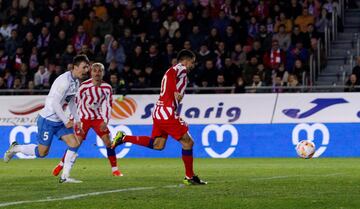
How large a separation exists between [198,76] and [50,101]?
1150 centimetres

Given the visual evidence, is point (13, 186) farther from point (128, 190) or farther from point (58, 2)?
point (58, 2)

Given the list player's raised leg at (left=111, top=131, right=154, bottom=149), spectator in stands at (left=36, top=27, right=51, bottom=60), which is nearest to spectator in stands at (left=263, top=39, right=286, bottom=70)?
spectator in stands at (left=36, top=27, right=51, bottom=60)

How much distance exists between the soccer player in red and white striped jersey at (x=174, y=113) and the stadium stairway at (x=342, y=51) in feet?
38.9

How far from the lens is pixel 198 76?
26188 mm

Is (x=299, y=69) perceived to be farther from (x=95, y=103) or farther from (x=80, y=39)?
(x=95, y=103)

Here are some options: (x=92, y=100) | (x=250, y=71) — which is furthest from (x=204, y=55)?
(x=92, y=100)

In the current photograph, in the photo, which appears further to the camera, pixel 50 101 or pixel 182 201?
pixel 50 101

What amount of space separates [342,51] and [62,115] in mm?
14652

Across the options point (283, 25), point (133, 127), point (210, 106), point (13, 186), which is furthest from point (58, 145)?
point (13, 186)

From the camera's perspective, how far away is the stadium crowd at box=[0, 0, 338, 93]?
26109 mm

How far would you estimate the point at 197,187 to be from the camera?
44.5ft

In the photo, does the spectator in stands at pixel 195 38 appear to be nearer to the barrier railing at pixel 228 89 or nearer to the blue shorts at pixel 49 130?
the barrier railing at pixel 228 89

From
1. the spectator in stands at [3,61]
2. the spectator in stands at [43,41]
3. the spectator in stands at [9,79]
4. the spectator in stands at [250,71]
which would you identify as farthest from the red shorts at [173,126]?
the spectator in stands at [3,61]

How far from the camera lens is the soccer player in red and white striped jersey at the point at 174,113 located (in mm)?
14680
